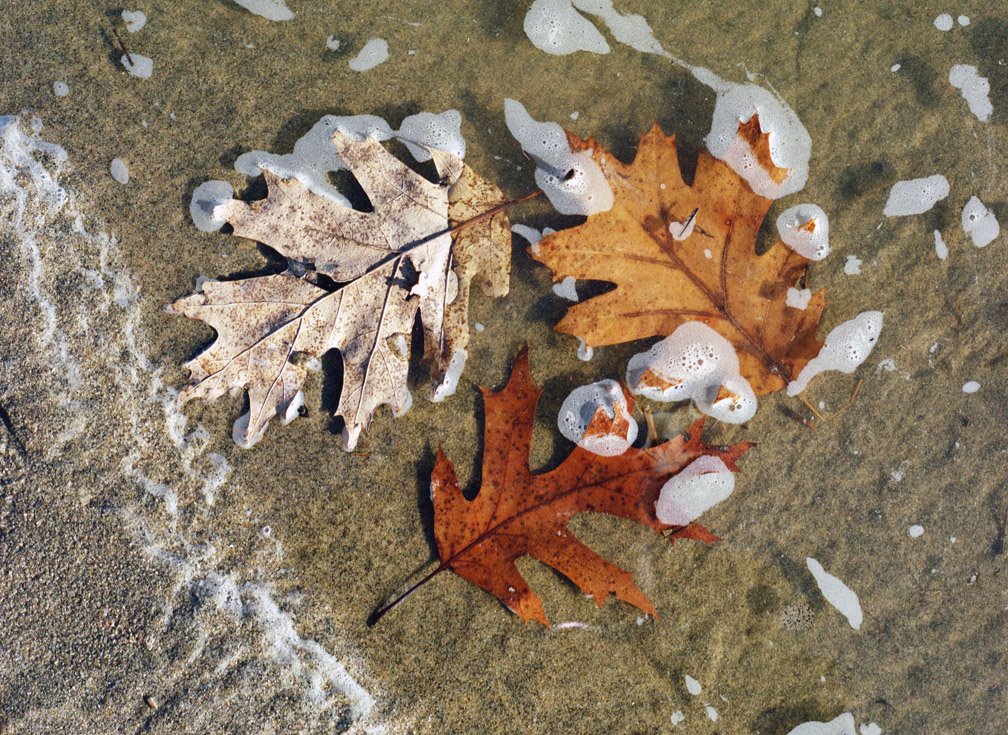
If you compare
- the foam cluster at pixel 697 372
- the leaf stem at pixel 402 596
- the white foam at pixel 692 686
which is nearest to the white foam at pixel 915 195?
the foam cluster at pixel 697 372

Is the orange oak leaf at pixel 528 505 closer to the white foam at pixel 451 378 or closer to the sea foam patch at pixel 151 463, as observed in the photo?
the white foam at pixel 451 378

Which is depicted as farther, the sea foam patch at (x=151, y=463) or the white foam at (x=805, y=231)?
the white foam at (x=805, y=231)

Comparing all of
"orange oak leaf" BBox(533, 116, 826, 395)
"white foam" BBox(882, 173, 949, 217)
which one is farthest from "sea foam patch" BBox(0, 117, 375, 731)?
"white foam" BBox(882, 173, 949, 217)

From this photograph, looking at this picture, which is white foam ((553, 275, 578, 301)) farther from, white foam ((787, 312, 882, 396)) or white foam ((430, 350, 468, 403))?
white foam ((787, 312, 882, 396))

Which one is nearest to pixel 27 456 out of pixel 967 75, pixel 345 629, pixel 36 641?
pixel 36 641

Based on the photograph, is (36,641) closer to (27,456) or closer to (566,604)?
(27,456)

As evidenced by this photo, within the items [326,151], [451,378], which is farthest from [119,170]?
[451,378]

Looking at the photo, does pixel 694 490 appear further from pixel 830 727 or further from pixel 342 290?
pixel 342 290
